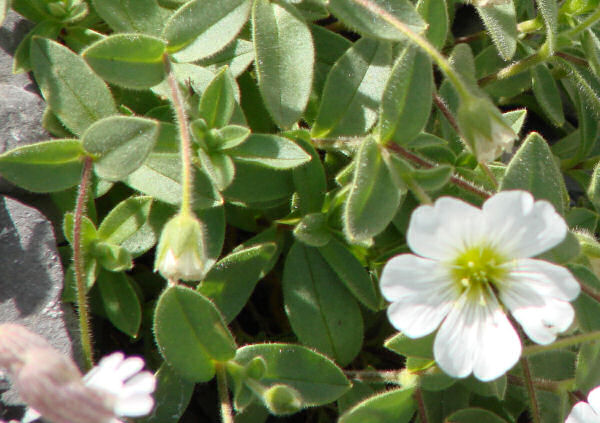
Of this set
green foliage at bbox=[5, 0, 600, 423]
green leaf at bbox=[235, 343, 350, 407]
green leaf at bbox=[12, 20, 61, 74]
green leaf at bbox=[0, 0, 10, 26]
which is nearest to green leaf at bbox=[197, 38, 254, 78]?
green foliage at bbox=[5, 0, 600, 423]

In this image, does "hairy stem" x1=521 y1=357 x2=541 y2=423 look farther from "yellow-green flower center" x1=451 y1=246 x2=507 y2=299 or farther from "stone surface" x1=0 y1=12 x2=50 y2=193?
"stone surface" x1=0 y1=12 x2=50 y2=193

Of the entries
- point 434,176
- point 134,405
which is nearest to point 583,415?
point 434,176

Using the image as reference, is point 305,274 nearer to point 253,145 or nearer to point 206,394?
point 253,145

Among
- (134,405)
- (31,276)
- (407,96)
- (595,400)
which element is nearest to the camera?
(134,405)

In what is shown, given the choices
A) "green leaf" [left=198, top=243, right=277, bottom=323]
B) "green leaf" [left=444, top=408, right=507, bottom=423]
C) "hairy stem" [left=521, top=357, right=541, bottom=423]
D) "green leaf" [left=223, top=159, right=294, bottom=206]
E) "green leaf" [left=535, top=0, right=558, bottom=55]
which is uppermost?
"green leaf" [left=535, top=0, right=558, bottom=55]

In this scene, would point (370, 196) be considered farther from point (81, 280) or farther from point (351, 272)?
point (81, 280)

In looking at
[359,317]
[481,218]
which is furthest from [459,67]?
[359,317]
